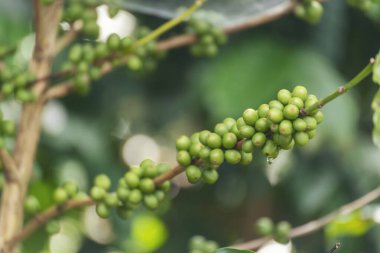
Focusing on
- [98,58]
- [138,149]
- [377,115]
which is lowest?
[377,115]

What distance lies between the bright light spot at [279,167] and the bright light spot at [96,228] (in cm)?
56

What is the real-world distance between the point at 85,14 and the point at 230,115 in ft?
1.59

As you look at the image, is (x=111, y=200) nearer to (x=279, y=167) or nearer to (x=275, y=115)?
(x=275, y=115)

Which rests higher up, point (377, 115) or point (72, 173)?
point (72, 173)

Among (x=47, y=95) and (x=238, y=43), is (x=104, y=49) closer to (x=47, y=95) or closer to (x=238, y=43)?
(x=47, y=95)

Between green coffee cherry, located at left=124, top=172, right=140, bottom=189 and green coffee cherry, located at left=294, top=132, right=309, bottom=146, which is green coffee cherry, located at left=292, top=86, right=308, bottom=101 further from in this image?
green coffee cherry, located at left=124, top=172, right=140, bottom=189

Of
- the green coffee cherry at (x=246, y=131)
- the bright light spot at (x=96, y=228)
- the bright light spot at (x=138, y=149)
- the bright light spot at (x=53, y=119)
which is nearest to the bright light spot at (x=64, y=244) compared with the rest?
the bright light spot at (x=96, y=228)

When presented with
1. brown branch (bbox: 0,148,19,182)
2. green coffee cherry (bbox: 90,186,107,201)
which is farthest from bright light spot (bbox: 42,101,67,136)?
green coffee cherry (bbox: 90,186,107,201)

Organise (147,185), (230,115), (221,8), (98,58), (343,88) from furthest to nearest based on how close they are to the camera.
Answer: (230,115)
(221,8)
(98,58)
(147,185)
(343,88)

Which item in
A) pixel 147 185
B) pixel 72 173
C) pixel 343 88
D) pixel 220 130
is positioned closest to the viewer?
pixel 343 88

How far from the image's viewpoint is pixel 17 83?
100cm

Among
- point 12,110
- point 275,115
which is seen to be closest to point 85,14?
point 275,115

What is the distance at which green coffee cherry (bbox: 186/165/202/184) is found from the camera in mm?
765

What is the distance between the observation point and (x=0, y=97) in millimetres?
1052
